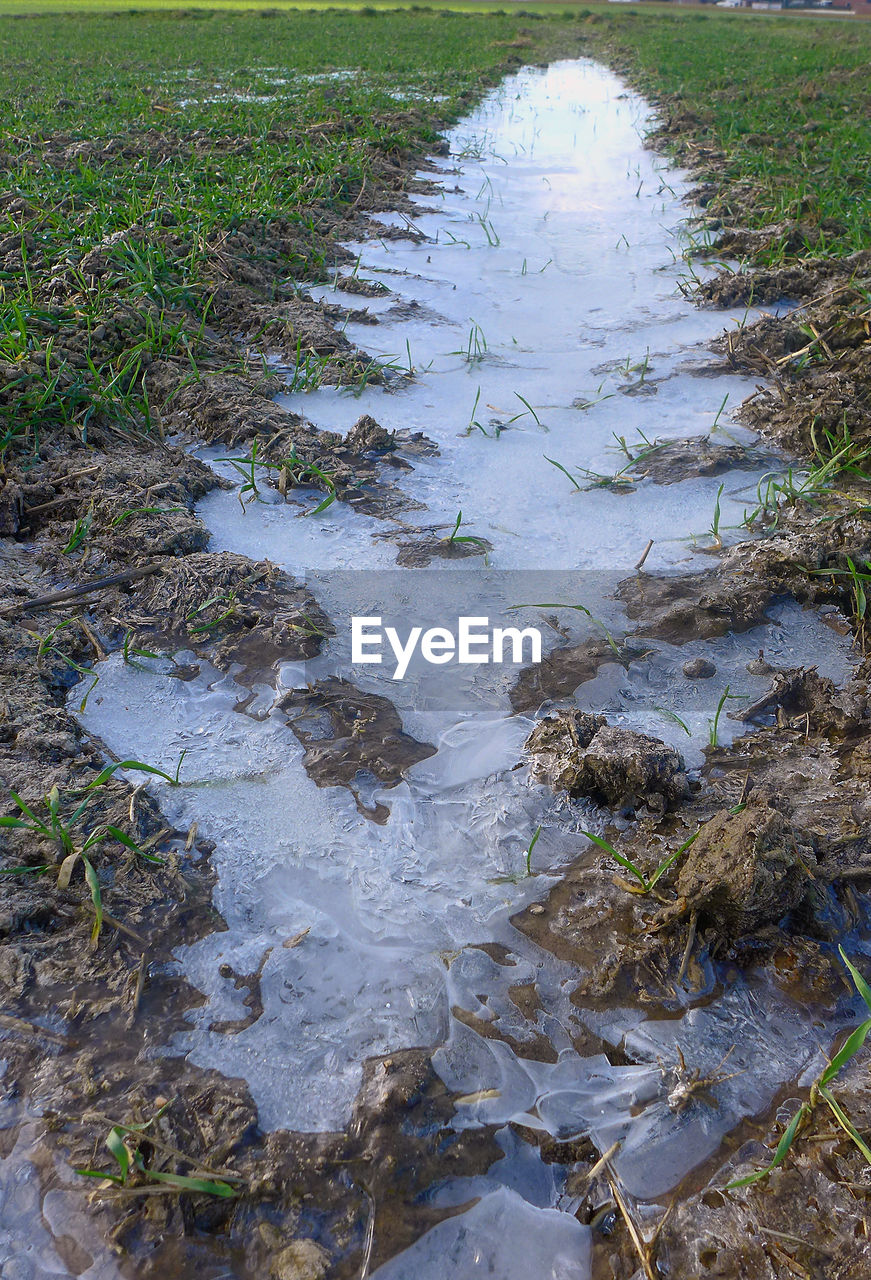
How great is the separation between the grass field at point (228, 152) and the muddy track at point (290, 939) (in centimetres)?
89

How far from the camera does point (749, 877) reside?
1607 millimetres

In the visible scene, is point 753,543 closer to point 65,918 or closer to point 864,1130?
point 864,1130

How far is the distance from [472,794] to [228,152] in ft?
23.8

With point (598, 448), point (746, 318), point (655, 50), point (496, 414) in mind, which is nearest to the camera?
point (598, 448)

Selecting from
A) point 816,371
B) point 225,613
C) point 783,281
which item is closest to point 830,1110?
point 225,613

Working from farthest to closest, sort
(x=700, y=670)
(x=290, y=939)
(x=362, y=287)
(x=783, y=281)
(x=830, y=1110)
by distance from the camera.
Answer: (x=362, y=287) → (x=783, y=281) → (x=700, y=670) → (x=290, y=939) → (x=830, y=1110)

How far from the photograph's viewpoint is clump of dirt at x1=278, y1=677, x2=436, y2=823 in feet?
6.82

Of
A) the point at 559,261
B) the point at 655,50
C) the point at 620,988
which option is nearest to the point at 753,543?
the point at 620,988

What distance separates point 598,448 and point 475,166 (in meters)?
6.41

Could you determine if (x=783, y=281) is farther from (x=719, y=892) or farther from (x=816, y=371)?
(x=719, y=892)

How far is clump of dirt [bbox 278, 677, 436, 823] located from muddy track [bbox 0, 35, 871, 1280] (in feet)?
0.06

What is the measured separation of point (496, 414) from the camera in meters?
3.81

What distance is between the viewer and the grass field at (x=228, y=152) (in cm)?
393

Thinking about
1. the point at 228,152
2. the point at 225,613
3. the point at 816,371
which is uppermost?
the point at 228,152
